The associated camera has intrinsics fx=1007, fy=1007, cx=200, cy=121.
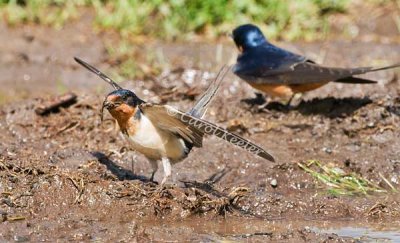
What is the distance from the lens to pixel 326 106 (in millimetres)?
8422

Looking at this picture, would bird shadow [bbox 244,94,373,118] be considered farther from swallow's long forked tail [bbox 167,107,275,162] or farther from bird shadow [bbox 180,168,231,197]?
swallow's long forked tail [bbox 167,107,275,162]

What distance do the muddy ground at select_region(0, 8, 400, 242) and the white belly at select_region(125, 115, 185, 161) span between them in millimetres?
209

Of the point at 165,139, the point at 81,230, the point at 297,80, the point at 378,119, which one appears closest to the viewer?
the point at 81,230

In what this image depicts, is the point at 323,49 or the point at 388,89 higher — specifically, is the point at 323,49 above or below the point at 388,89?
above

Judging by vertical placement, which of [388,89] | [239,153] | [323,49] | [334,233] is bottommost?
[334,233]

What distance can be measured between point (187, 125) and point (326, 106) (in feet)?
9.45

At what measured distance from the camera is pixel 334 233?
560 cm

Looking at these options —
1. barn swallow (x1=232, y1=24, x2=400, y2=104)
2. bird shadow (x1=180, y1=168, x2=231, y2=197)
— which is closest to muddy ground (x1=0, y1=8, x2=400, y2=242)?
bird shadow (x1=180, y1=168, x2=231, y2=197)

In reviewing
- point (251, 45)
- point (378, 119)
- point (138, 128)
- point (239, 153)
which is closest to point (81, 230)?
point (138, 128)

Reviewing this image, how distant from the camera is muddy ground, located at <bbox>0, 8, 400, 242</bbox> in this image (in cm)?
571

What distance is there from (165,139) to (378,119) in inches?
97.3

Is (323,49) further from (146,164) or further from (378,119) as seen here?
(146,164)

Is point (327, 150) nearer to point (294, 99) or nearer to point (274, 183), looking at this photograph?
point (274, 183)

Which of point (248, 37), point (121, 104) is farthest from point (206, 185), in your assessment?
point (248, 37)
